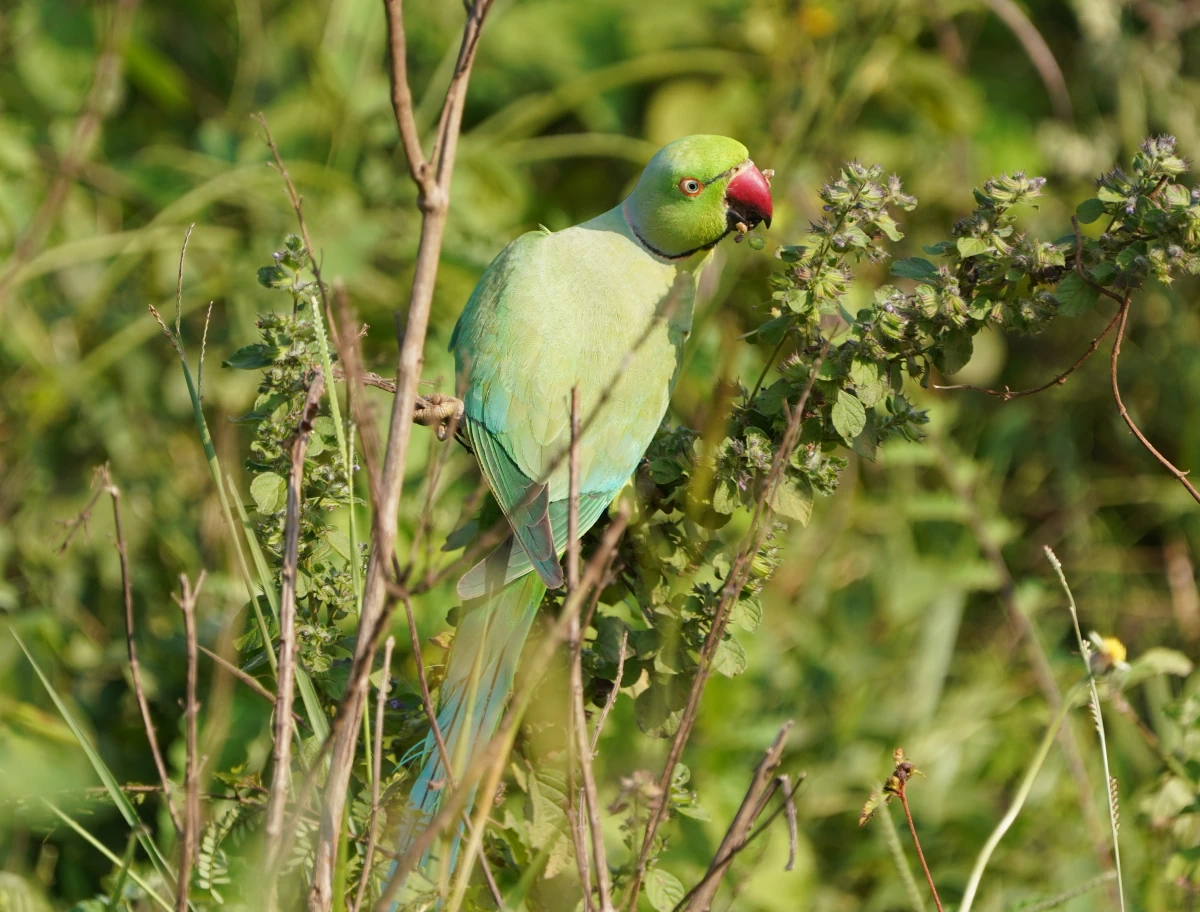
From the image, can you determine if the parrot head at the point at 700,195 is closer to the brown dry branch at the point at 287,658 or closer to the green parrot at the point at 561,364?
the green parrot at the point at 561,364

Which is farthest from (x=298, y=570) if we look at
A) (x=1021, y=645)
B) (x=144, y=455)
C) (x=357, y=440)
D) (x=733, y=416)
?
(x=1021, y=645)

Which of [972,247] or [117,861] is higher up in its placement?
[972,247]

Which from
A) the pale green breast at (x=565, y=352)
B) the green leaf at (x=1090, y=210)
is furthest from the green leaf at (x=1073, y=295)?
the pale green breast at (x=565, y=352)

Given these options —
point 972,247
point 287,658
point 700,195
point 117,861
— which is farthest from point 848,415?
point 117,861

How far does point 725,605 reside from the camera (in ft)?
4.69

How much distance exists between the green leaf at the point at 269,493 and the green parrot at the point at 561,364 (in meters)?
0.29

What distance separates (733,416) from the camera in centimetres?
168

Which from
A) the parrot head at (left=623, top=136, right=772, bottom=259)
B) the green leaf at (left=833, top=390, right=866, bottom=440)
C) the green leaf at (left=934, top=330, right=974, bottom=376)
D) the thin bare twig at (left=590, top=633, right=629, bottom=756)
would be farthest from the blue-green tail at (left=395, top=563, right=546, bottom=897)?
the parrot head at (left=623, top=136, right=772, bottom=259)

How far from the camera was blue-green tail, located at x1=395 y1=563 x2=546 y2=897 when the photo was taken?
1552 mm

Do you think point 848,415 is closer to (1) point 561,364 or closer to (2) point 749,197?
(1) point 561,364

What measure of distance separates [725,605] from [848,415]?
29 centimetres

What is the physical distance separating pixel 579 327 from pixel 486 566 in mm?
527

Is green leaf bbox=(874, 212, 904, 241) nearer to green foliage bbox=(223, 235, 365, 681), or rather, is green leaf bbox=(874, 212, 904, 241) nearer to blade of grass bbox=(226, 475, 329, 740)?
green foliage bbox=(223, 235, 365, 681)

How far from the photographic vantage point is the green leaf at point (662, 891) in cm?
156
